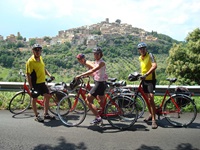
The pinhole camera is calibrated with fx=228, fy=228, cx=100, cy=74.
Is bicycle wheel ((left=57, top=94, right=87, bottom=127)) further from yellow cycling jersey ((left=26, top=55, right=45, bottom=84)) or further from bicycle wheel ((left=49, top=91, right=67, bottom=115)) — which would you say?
yellow cycling jersey ((left=26, top=55, right=45, bottom=84))

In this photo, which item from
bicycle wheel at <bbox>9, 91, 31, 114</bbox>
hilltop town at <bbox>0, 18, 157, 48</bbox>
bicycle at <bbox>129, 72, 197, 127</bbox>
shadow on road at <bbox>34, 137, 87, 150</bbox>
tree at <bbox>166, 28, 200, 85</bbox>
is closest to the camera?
shadow on road at <bbox>34, 137, 87, 150</bbox>

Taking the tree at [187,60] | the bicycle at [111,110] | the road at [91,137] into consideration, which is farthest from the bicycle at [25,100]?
the tree at [187,60]

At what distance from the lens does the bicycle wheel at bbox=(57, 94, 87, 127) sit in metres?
5.42

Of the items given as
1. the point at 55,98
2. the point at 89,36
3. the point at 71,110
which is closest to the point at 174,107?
the point at 71,110

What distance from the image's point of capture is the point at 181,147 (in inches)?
165

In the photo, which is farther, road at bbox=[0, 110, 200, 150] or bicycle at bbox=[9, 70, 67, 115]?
bicycle at bbox=[9, 70, 67, 115]

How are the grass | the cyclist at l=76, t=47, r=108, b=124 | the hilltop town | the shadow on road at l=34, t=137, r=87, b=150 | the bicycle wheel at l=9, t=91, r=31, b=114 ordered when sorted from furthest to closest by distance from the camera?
the hilltop town
the grass
the bicycle wheel at l=9, t=91, r=31, b=114
the cyclist at l=76, t=47, r=108, b=124
the shadow on road at l=34, t=137, r=87, b=150

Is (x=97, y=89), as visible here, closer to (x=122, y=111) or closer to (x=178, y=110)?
(x=122, y=111)

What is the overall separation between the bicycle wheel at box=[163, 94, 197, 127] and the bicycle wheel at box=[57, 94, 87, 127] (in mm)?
1966

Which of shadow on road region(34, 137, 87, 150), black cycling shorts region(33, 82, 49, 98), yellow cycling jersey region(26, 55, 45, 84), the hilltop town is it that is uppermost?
the hilltop town

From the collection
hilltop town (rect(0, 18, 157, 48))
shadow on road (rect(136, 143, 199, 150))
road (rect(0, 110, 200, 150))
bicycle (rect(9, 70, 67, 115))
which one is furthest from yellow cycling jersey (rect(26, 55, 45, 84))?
hilltop town (rect(0, 18, 157, 48))

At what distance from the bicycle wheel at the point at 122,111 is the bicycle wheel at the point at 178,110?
794 mm

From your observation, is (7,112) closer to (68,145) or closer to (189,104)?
(68,145)

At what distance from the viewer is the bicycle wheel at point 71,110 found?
542 cm
